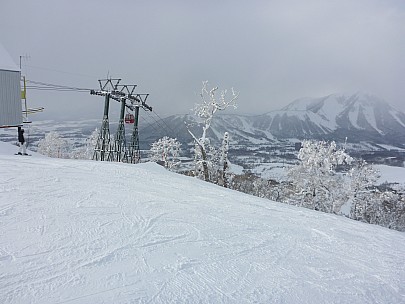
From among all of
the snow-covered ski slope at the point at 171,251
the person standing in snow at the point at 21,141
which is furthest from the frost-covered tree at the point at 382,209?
the person standing in snow at the point at 21,141

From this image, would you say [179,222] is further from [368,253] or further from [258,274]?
[368,253]

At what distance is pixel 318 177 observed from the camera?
2923 centimetres

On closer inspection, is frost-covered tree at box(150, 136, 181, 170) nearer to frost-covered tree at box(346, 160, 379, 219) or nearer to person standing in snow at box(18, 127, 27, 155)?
frost-covered tree at box(346, 160, 379, 219)

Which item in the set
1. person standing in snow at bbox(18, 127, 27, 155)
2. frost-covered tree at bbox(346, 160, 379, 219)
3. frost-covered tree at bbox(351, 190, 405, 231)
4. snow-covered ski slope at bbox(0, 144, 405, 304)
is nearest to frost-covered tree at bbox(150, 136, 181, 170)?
→ frost-covered tree at bbox(346, 160, 379, 219)

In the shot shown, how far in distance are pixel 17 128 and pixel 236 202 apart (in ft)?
59.4

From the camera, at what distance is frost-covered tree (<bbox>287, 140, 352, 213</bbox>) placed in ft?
95.3

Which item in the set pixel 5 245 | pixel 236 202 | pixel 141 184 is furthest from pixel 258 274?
pixel 141 184

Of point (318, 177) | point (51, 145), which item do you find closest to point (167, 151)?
point (318, 177)

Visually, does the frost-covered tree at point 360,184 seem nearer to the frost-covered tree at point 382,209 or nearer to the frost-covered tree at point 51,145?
the frost-covered tree at point 382,209

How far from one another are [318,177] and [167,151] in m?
22.0

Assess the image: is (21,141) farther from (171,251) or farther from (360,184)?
(360,184)

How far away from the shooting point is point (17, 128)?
69.1 ft

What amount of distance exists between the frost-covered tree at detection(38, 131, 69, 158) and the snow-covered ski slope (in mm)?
50727

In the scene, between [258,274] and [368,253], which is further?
[368,253]
